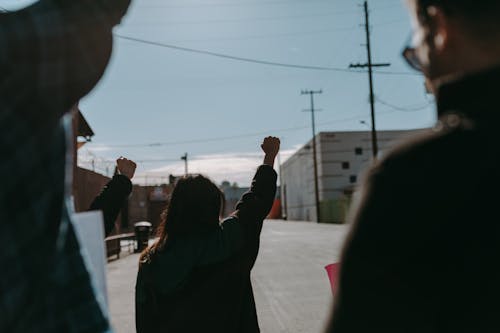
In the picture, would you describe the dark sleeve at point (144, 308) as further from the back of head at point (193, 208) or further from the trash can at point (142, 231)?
the trash can at point (142, 231)

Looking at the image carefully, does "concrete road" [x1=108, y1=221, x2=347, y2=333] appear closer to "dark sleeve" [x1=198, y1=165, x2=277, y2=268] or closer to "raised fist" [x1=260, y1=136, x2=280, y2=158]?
"raised fist" [x1=260, y1=136, x2=280, y2=158]

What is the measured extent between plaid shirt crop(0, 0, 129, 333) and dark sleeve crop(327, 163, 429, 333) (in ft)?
1.70

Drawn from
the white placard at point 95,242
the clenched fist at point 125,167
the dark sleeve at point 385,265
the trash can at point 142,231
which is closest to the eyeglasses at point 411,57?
the dark sleeve at point 385,265

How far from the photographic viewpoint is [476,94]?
95 cm

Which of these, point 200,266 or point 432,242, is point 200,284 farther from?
point 432,242

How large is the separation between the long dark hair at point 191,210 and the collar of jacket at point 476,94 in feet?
5.33

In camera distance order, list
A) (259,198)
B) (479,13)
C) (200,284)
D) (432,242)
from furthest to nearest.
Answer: (259,198) < (200,284) < (479,13) < (432,242)

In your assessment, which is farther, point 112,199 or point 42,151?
point 112,199

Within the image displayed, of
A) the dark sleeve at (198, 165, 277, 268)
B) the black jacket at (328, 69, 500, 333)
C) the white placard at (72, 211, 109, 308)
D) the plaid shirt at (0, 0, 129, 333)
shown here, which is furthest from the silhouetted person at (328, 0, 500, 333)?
the dark sleeve at (198, 165, 277, 268)

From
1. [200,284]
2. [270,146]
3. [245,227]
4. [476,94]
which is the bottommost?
[200,284]

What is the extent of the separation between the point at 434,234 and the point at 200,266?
63.6 inches

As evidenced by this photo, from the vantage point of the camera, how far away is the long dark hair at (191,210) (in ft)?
8.06

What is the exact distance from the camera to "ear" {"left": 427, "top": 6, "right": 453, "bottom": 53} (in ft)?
3.47

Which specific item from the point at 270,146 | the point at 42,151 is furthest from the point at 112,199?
the point at 42,151
